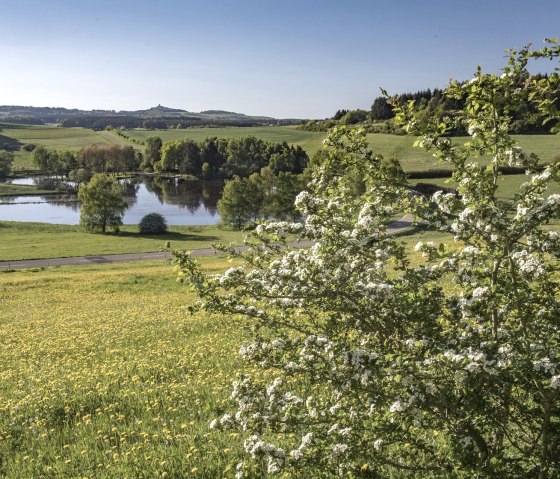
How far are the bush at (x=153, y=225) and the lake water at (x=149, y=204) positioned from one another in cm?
1465

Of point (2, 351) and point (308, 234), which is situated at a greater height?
point (308, 234)

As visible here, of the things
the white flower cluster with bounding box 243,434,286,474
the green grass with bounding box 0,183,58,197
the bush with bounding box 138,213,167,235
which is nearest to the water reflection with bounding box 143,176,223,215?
the bush with bounding box 138,213,167,235

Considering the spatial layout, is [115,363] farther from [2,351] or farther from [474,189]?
[474,189]

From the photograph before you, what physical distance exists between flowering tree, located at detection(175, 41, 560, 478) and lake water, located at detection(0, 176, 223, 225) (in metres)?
89.7

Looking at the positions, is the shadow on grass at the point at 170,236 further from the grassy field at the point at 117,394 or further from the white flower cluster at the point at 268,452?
the white flower cluster at the point at 268,452

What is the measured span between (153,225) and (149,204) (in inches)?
1599

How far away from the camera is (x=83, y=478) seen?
7.67 meters

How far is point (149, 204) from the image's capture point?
4594 inches

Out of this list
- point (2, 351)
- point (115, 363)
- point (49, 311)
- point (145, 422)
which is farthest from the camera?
point (49, 311)

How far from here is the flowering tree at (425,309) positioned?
4969mm

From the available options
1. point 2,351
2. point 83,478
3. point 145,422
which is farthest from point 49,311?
point 83,478

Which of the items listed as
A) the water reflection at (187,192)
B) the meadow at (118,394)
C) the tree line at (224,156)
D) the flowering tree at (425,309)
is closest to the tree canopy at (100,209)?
the water reflection at (187,192)

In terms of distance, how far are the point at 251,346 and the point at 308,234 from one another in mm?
1452

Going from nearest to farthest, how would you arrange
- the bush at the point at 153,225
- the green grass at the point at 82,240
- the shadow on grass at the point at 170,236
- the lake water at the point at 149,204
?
the green grass at the point at 82,240 < the shadow on grass at the point at 170,236 < the bush at the point at 153,225 < the lake water at the point at 149,204
